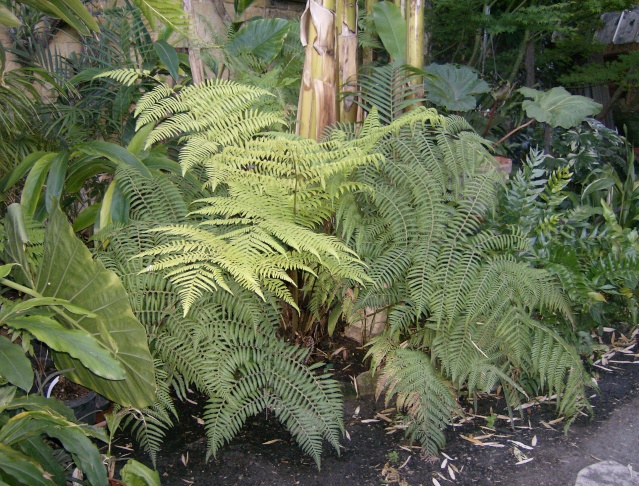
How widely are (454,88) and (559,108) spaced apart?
0.62m

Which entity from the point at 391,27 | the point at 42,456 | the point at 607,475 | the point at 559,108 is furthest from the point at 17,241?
the point at 559,108

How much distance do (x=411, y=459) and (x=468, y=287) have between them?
2.02 feet

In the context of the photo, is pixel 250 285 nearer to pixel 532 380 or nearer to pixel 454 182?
pixel 454 182

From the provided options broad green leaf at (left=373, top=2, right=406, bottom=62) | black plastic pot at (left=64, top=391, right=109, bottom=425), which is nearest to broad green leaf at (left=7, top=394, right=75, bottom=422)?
black plastic pot at (left=64, top=391, right=109, bottom=425)

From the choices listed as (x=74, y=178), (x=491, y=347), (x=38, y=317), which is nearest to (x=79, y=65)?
(x=74, y=178)

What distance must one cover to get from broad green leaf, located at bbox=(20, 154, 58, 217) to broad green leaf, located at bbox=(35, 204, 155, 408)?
455mm

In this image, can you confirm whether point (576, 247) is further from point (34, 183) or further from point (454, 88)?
point (34, 183)

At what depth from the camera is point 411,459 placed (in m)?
1.92

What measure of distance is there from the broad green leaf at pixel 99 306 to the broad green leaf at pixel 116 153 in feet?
1.38

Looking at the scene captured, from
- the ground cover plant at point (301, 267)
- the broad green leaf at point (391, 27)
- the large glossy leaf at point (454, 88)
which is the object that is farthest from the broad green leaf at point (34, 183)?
the large glossy leaf at point (454, 88)

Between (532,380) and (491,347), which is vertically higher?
(491,347)

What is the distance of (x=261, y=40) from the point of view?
3.02 m

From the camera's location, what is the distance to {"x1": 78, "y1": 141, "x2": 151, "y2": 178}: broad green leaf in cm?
213

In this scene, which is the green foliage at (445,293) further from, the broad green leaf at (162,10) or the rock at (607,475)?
the broad green leaf at (162,10)
